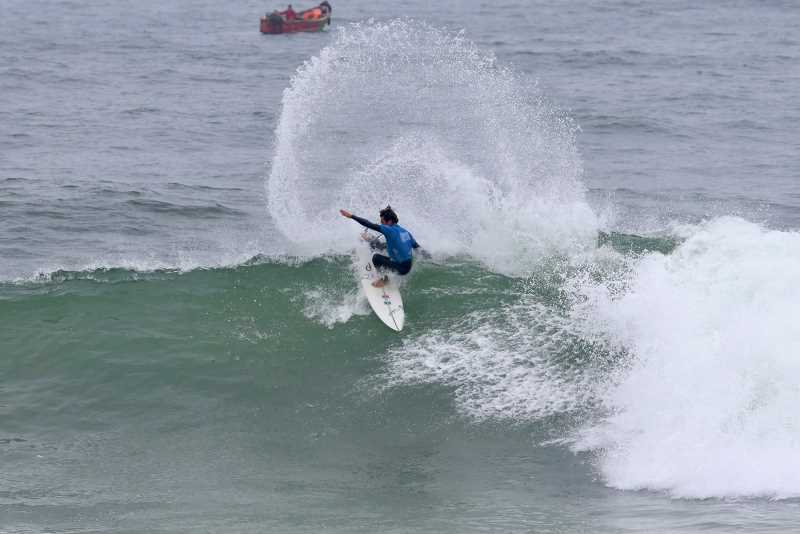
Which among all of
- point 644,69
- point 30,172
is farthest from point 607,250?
point 644,69

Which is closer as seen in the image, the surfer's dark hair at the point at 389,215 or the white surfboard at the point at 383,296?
the white surfboard at the point at 383,296

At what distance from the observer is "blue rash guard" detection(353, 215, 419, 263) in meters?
15.5

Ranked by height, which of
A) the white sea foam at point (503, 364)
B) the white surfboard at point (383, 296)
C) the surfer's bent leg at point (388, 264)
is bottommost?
the white sea foam at point (503, 364)

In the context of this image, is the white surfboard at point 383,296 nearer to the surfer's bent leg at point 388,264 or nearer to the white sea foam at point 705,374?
→ the surfer's bent leg at point 388,264

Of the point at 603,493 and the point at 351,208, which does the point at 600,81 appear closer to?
the point at 351,208

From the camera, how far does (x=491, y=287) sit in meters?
16.1

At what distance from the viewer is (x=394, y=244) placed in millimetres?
15562

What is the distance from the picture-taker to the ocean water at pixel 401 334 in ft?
36.9

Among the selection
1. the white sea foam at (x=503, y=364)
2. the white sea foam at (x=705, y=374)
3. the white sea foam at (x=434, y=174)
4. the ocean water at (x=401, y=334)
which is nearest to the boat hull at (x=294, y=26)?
the white sea foam at (x=434, y=174)

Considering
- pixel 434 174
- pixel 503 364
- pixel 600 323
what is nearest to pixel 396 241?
pixel 503 364

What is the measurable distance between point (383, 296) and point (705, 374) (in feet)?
16.4

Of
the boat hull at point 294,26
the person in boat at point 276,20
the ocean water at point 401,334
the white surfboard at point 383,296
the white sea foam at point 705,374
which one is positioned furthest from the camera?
the boat hull at point 294,26

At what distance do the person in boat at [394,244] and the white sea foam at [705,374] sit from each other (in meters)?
2.62

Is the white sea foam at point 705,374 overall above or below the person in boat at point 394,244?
below
